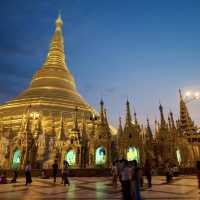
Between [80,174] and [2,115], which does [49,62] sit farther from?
[80,174]

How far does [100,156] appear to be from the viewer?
27.8m

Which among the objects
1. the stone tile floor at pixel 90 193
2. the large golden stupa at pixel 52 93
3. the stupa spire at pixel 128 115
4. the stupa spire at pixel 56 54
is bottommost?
the stone tile floor at pixel 90 193

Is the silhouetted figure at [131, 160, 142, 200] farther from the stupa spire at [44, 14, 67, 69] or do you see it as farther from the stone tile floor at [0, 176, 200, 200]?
the stupa spire at [44, 14, 67, 69]

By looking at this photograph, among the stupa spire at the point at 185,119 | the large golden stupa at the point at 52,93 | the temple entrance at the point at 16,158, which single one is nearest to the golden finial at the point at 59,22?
the large golden stupa at the point at 52,93

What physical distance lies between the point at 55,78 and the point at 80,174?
38230mm

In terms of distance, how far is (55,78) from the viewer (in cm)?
5625

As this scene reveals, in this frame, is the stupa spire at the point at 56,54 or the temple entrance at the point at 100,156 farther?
the stupa spire at the point at 56,54

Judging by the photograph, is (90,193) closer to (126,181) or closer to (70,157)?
(126,181)

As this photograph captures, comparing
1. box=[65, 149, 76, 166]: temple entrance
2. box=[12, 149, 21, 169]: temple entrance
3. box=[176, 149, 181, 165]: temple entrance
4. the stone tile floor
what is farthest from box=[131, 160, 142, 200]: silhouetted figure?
box=[12, 149, 21, 169]: temple entrance

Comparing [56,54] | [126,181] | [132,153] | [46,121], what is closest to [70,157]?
[132,153]

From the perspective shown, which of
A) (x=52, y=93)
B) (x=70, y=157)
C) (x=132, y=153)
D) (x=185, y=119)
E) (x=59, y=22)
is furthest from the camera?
(x=59, y=22)

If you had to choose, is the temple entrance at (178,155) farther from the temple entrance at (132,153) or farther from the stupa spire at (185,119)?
the stupa spire at (185,119)

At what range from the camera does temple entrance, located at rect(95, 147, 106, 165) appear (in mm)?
27188

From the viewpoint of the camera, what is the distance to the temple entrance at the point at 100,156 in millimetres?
27188
